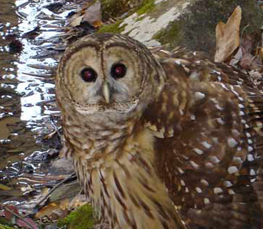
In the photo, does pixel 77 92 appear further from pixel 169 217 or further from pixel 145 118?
pixel 169 217

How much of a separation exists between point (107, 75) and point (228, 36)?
3.43 meters

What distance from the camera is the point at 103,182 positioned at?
570 centimetres

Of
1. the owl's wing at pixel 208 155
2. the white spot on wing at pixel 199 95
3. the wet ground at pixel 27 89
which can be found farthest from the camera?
the wet ground at pixel 27 89

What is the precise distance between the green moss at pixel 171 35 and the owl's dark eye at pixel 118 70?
3.52 m

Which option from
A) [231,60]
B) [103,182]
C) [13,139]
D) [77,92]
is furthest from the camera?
[13,139]

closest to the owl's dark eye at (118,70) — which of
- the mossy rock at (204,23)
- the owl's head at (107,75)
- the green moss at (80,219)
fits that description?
the owl's head at (107,75)

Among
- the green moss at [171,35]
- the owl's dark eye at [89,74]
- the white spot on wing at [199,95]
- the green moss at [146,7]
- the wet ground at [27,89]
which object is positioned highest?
the green moss at [146,7]

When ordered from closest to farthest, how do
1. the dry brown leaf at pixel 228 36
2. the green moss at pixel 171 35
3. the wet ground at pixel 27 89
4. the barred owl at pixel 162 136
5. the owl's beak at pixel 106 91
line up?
the owl's beak at pixel 106 91, the barred owl at pixel 162 136, the dry brown leaf at pixel 228 36, the wet ground at pixel 27 89, the green moss at pixel 171 35

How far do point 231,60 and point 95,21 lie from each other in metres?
3.53

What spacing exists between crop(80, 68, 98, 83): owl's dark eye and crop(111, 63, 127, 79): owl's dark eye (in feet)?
0.34

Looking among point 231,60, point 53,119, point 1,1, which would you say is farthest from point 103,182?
point 1,1

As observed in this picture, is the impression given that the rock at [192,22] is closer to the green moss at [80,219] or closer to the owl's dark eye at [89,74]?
the green moss at [80,219]

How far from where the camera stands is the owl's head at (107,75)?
5121 millimetres

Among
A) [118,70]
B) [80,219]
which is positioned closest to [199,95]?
[118,70]
